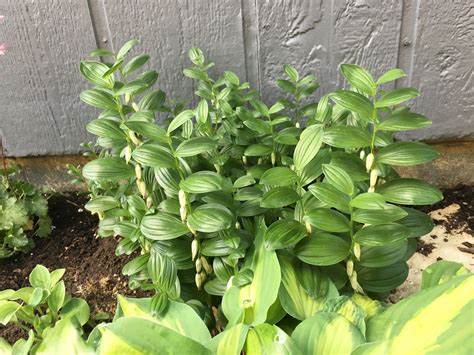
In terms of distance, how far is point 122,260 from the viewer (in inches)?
48.5

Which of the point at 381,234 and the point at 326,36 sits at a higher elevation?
the point at 326,36

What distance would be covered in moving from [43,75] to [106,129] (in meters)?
0.60

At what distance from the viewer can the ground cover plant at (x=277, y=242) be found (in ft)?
2.31

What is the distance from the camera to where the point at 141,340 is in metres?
0.68

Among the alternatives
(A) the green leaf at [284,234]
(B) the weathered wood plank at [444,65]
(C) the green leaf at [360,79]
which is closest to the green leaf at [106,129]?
(A) the green leaf at [284,234]

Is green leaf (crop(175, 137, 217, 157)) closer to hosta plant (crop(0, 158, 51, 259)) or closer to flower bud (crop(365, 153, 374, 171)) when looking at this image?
flower bud (crop(365, 153, 374, 171))

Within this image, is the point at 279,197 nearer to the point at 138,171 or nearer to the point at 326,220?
the point at 326,220

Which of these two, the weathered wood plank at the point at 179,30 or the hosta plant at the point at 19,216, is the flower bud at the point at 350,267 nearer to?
the weathered wood plank at the point at 179,30

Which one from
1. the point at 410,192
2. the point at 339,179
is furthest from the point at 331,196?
the point at 410,192

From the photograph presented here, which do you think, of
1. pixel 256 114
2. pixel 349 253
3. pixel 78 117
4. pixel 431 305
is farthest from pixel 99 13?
pixel 431 305

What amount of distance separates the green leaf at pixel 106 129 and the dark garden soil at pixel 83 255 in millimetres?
431

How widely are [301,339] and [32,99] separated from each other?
111 centimetres

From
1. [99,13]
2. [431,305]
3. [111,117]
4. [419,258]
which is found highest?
[99,13]

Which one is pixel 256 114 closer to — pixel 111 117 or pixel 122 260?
pixel 111 117
